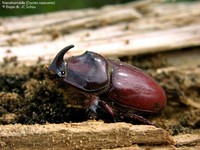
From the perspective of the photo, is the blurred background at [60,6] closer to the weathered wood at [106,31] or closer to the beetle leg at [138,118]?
the weathered wood at [106,31]

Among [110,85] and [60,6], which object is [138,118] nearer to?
[110,85]

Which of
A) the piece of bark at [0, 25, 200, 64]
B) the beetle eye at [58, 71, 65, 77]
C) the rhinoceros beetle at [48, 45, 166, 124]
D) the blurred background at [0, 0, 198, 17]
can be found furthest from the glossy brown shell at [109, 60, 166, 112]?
the blurred background at [0, 0, 198, 17]

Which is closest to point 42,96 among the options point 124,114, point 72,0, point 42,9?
point 124,114

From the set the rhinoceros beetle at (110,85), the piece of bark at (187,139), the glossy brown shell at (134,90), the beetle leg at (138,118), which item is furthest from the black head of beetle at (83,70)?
the piece of bark at (187,139)

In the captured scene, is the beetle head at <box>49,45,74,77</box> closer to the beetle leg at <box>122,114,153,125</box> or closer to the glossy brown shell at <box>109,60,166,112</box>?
the glossy brown shell at <box>109,60,166,112</box>

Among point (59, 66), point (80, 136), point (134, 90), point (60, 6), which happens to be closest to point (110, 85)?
point (134, 90)

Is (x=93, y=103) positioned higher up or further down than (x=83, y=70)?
further down
